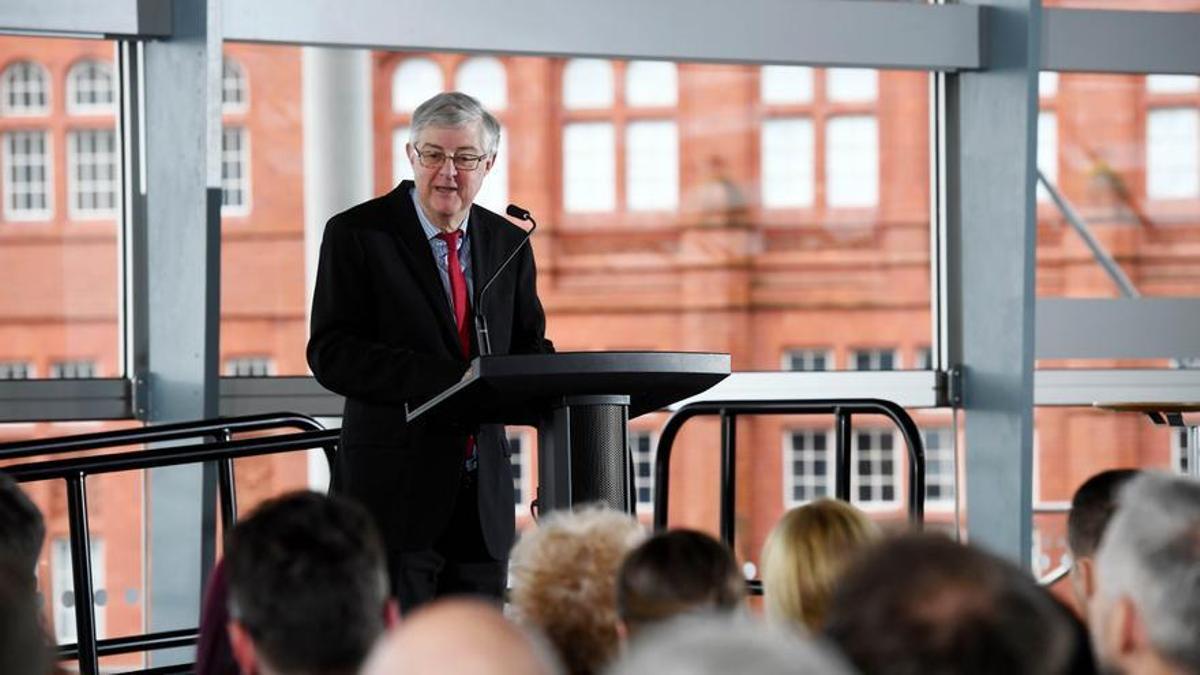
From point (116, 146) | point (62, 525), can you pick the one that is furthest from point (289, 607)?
point (62, 525)

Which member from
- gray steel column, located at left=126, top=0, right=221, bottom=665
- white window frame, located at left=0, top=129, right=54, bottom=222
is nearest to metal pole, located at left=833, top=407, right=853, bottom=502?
gray steel column, located at left=126, top=0, right=221, bottom=665

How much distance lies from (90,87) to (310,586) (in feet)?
15.2

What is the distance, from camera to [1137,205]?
25.2ft

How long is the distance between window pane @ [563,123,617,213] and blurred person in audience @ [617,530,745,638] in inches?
239

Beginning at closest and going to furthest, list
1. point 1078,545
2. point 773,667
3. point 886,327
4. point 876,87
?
point 773,667, point 1078,545, point 876,87, point 886,327

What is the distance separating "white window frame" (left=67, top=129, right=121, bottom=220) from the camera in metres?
5.64

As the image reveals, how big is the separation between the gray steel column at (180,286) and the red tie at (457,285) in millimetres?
1881

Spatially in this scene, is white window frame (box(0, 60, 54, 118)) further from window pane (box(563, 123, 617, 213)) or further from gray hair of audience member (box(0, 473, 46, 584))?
gray hair of audience member (box(0, 473, 46, 584))

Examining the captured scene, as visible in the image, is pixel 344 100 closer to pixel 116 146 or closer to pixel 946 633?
pixel 116 146

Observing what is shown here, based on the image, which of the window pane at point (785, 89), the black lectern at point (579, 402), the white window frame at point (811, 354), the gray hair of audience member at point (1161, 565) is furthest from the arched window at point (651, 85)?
the gray hair of audience member at point (1161, 565)

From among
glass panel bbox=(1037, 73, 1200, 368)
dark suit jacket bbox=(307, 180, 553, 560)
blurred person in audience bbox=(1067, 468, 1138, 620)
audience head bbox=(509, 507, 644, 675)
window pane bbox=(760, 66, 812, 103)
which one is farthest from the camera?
window pane bbox=(760, 66, 812, 103)

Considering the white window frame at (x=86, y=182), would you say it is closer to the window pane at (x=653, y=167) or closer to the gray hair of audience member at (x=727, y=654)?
the window pane at (x=653, y=167)

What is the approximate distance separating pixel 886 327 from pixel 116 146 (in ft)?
14.9

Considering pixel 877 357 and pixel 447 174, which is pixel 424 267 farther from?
pixel 877 357
